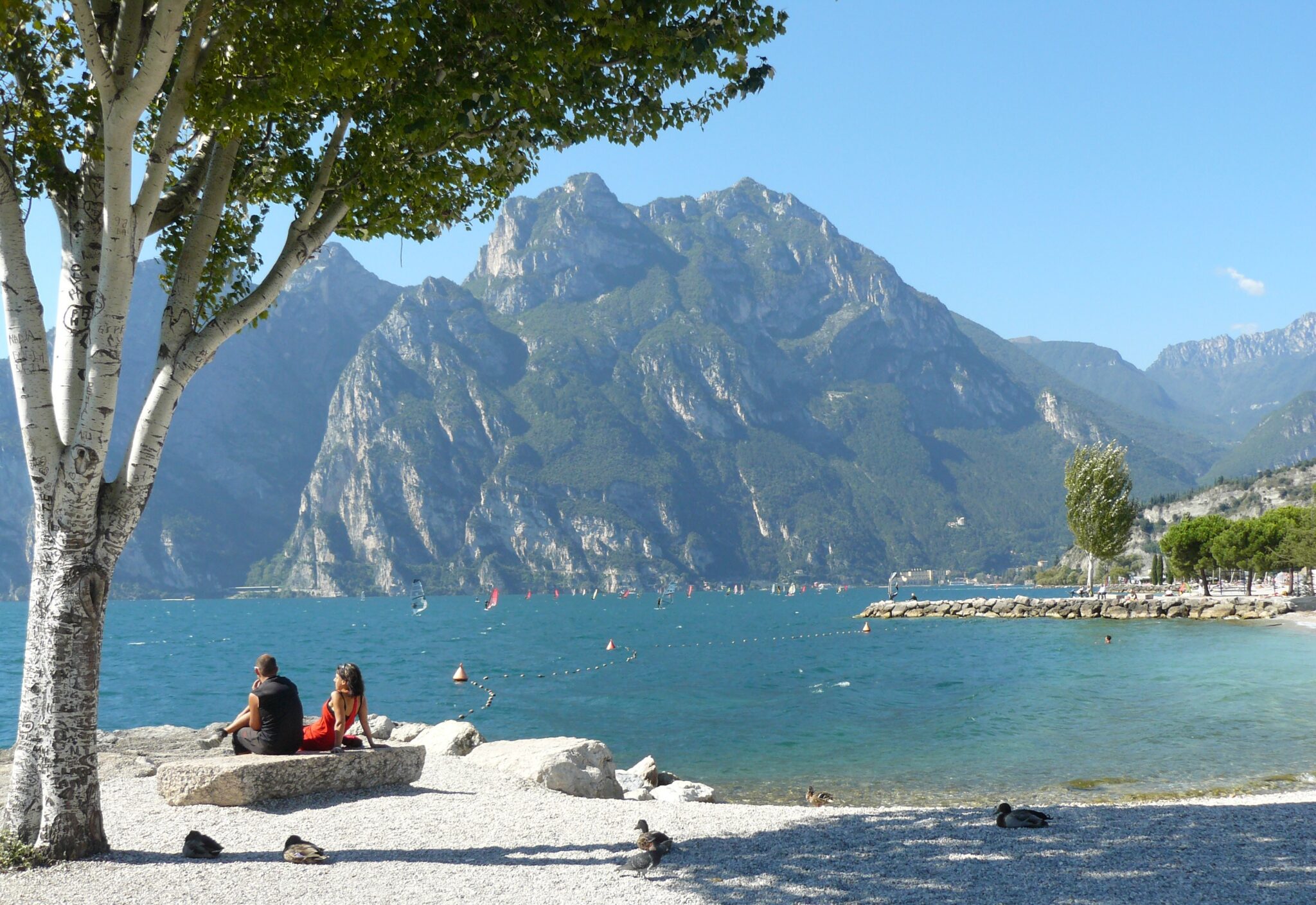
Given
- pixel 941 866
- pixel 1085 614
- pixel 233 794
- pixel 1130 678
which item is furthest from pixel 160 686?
pixel 1085 614

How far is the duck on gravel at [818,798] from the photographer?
15633 millimetres

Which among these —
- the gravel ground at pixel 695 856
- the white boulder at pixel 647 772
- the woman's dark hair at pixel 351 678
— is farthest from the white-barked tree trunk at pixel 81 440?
the white boulder at pixel 647 772

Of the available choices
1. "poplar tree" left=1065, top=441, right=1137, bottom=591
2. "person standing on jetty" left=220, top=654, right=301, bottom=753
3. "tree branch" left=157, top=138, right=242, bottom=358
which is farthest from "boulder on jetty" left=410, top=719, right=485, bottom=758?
"poplar tree" left=1065, top=441, right=1137, bottom=591

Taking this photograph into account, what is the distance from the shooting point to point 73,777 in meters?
7.25

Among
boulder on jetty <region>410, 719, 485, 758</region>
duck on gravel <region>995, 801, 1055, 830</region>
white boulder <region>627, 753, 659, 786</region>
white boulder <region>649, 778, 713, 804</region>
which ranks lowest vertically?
white boulder <region>627, 753, 659, 786</region>

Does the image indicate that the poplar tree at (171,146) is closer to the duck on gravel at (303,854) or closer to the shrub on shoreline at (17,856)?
the shrub on shoreline at (17,856)

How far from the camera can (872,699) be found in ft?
104

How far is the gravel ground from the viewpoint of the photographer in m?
6.70

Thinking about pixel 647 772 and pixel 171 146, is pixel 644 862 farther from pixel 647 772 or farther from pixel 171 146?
pixel 647 772

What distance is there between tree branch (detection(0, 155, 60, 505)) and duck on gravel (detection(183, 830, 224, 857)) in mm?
3076

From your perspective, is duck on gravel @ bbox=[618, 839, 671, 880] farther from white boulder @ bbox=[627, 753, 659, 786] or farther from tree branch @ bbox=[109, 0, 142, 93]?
white boulder @ bbox=[627, 753, 659, 786]

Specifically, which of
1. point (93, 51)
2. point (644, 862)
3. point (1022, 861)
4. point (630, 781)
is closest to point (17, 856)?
point (644, 862)

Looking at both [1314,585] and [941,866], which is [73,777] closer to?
[941,866]

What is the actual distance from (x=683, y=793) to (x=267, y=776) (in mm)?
7897
